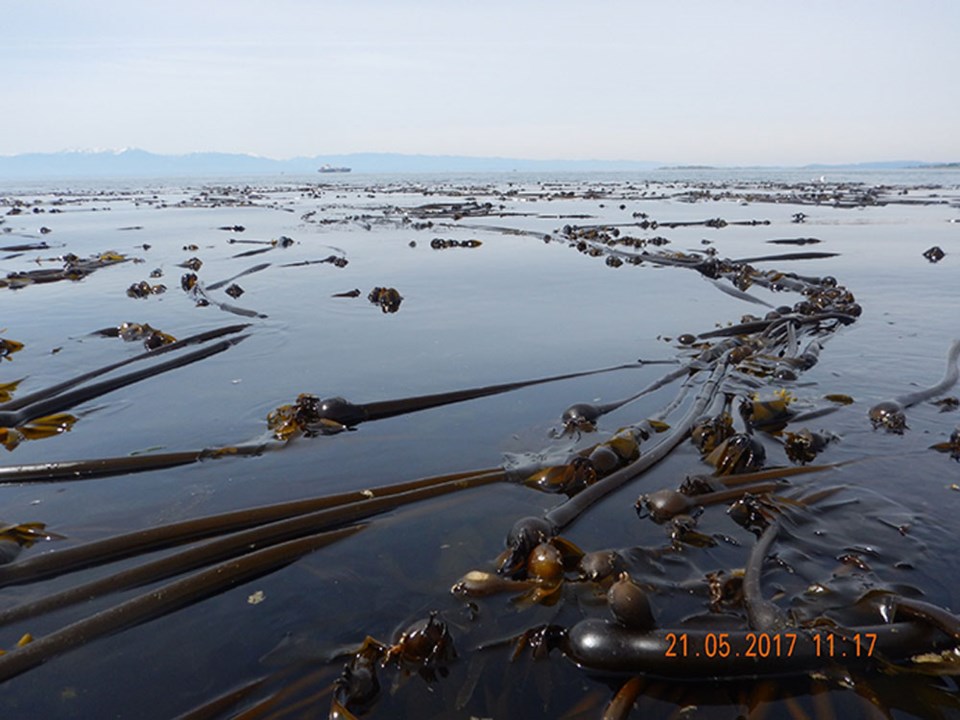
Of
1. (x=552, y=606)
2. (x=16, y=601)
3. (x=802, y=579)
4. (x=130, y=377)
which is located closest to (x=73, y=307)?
(x=130, y=377)

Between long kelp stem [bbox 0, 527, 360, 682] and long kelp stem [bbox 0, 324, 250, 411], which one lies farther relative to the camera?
long kelp stem [bbox 0, 324, 250, 411]

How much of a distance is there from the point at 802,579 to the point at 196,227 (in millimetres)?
24401

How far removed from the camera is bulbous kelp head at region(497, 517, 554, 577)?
2.89m

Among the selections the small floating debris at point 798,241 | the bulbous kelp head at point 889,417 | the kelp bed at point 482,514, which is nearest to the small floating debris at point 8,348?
the kelp bed at point 482,514

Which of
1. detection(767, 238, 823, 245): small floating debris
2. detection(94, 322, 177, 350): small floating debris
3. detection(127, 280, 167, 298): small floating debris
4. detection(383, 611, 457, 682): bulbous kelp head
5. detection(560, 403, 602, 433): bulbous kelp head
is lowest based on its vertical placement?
detection(383, 611, 457, 682): bulbous kelp head

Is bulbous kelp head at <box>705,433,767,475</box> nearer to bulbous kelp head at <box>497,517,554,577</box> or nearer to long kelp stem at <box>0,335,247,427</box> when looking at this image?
bulbous kelp head at <box>497,517,554,577</box>

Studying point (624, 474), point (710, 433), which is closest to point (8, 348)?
point (624, 474)

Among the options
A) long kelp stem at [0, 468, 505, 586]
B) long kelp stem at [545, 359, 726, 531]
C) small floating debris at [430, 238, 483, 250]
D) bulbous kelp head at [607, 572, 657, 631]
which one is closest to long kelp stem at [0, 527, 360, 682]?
long kelp stem at [0, 468, 505, 586]

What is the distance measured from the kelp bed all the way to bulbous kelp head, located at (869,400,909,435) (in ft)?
0.09

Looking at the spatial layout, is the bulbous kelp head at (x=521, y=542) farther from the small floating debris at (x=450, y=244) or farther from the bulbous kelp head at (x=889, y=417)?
the small floating debris at (x=450, y=244)

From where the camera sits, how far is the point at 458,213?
26.6 m

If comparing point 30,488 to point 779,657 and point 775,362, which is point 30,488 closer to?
point 779,657

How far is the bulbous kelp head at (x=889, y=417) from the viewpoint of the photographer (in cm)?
445

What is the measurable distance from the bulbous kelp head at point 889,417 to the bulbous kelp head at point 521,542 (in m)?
3.01
